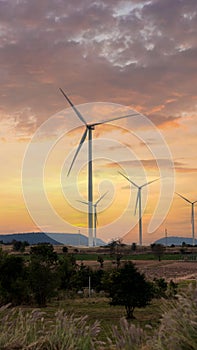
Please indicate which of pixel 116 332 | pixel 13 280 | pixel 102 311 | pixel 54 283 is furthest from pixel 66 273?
pixel 116 332

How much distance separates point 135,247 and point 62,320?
18167 cm

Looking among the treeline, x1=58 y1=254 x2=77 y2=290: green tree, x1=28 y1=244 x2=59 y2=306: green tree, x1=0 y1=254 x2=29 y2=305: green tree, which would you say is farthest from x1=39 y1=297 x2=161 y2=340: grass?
x1=58 y1=254 x2=77 y2=290: green tree

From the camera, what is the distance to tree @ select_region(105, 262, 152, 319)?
1706 inches

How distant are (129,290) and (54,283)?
13.1 metres

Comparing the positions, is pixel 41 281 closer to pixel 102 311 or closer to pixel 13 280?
pixel 13 280

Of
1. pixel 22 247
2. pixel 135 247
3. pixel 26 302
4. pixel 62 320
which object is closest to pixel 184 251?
pixel 135 247

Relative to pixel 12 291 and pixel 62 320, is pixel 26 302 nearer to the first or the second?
pixel 12 291

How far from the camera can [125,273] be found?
44.2m

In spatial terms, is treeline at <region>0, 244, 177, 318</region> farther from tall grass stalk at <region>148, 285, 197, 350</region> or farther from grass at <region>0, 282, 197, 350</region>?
tall grass stalk at <region>148, 285, 197, 350</region>

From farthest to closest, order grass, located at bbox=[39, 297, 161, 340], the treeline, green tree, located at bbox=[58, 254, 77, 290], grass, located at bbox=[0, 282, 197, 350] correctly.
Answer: green tree, located at bbox=[58, 254, 77, 290]
the treeline
grass, located at bbox=[39, 297, 161, 340]
grass, located at bbox=[0, 282, 197, 350]

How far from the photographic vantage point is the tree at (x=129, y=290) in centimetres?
4334

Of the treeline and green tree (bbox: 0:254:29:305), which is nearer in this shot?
the treeline

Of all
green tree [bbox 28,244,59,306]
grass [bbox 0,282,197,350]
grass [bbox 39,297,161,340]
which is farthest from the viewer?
green tree [bbox 28,244,59,306]

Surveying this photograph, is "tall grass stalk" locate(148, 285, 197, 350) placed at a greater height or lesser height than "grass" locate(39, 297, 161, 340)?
greater
